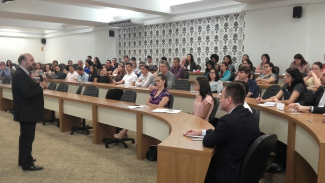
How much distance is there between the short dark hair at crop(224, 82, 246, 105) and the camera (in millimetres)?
2193

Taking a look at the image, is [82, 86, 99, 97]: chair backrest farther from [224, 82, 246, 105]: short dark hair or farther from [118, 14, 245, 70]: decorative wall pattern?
[118, 14, 245, 70]: decorative wall pattern

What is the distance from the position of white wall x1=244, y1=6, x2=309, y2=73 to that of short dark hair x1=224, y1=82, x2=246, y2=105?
6.12 metres

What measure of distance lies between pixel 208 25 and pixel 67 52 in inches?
379

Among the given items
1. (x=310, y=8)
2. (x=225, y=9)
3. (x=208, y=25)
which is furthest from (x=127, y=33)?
(x=310, y=8)

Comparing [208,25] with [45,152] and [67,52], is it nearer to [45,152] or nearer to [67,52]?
[45,152]

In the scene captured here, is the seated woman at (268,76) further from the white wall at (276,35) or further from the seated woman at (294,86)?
the seated woman at (294,86)

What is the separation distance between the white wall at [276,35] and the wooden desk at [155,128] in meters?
5.22

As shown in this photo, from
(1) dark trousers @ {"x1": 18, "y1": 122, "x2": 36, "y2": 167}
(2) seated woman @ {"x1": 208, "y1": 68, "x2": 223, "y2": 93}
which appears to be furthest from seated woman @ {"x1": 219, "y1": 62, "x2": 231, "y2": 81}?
(1) dark trousers @ {"x1": 18, "y1": 122, "x2": 36, "y2": 167}

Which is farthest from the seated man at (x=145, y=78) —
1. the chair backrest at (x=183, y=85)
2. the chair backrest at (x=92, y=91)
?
the chair backrest at (x=92, y=91)

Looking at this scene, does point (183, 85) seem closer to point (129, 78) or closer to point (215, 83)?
point (215, 83)

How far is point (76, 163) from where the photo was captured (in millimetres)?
3797

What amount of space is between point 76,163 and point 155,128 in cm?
119

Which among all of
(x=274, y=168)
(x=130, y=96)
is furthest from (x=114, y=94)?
(x=274, y=168)

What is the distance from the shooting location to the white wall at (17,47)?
56.2 feet
